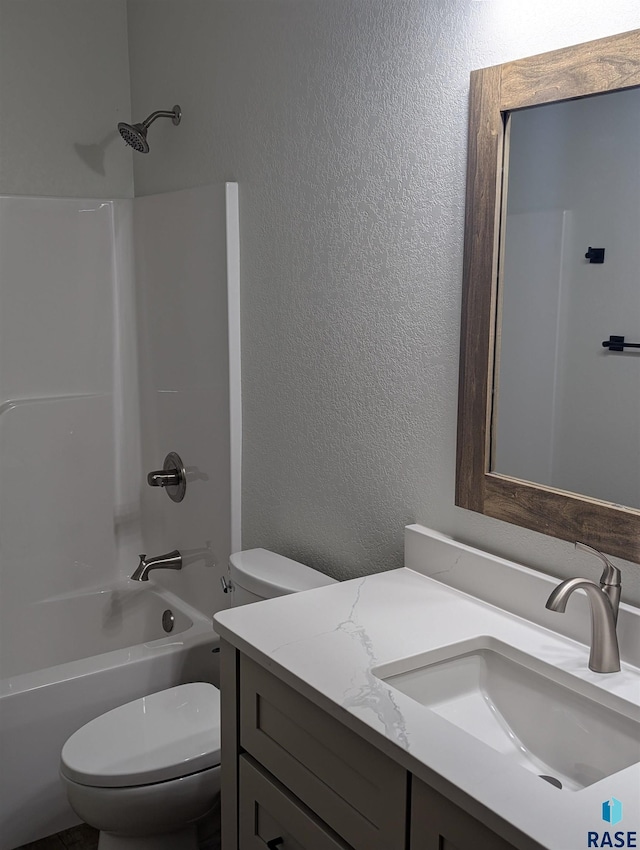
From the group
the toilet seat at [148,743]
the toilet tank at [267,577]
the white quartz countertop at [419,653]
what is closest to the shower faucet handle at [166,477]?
the toilet tank at [267,577]

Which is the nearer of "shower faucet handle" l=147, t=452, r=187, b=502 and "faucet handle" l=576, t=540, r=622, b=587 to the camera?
Result: "faucet handle" l=576, t=540, r=622, b=587

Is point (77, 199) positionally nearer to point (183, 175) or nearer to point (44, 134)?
point (44, 134)

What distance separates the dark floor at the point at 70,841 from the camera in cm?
213

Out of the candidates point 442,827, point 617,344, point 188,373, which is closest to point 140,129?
point 188,373

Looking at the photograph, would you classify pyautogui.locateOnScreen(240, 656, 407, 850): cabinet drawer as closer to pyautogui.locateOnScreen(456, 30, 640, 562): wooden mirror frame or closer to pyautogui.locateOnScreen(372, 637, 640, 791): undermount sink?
pyautogui.locateOnScreen(372, 637, 640, 791): undermount sink

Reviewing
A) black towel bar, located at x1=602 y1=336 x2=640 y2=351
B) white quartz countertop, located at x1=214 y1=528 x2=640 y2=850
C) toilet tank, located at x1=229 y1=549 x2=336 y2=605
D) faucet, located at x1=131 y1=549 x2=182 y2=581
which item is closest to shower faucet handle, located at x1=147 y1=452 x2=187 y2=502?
faucet, located at x1=131 y1=549 x2=182 y2=581

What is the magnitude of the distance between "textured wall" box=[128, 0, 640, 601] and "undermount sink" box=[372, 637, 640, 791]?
20 cm

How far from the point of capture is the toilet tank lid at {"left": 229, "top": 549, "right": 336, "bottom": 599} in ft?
5.99

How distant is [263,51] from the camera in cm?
203

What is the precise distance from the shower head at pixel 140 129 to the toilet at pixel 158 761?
1229 mm

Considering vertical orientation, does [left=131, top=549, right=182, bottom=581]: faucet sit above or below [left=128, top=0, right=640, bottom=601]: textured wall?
below

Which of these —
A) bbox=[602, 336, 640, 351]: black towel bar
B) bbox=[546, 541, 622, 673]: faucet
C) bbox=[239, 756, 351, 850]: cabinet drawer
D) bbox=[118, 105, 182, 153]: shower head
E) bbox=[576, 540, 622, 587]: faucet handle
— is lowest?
bbox=[239, 756, 351, 850]: cabinet drawer
